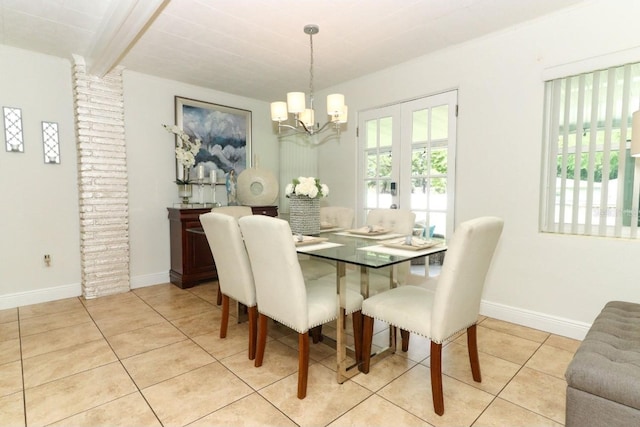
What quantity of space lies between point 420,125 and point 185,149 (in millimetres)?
2703

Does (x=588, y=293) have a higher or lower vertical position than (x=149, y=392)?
higher

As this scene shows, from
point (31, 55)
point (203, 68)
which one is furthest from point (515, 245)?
point (31, 55)

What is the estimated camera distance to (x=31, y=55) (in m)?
3.18

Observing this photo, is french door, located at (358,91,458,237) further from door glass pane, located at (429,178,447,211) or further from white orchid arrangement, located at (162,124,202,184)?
white orchid arrangement, located at (162,124,202,184)

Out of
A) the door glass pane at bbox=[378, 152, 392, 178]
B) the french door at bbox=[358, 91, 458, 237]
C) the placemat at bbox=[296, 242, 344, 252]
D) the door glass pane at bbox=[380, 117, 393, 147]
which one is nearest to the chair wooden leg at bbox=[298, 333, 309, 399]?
the placemat at bbox=[296, 242, 344, 252]

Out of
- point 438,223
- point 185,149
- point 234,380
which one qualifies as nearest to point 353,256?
point 234,380

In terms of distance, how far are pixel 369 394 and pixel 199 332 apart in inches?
57.5

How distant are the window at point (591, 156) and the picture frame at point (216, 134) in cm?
347

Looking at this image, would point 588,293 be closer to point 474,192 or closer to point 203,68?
point 474,192

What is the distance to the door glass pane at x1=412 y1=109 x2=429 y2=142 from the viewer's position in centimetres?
335

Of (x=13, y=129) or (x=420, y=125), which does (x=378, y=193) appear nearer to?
(x=420, y=125)

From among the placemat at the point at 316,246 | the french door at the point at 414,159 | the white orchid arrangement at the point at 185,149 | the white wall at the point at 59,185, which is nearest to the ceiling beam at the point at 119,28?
the white wall at the point at 59,185

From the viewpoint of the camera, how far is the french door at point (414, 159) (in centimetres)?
322

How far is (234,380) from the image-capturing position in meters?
1.94
